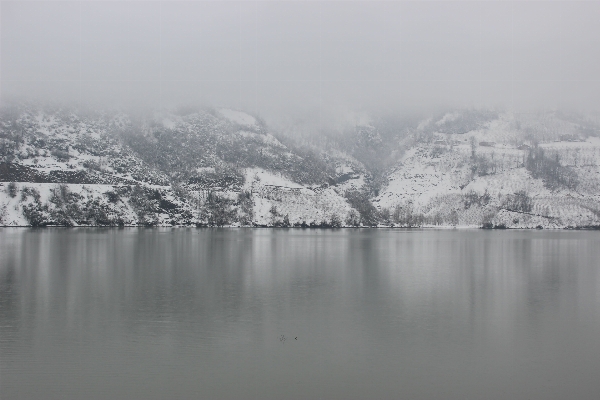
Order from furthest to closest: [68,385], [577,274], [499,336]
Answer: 1. [577,274]
2. [499,336]
3. [68,385]

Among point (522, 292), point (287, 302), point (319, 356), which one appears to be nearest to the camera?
point (319, 356)

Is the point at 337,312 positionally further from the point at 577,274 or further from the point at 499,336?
the point at 577,274

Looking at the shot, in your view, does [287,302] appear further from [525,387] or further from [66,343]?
[525,387]

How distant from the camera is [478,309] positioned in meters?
52.6

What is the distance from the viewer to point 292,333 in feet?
137

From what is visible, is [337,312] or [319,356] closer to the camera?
[319,356]

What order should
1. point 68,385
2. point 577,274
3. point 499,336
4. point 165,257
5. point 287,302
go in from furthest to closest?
point 165,257
point 577,274
point 287,302
point 499,336
point 68,385

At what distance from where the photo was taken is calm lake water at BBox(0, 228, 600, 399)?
1208 inches

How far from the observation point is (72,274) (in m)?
70.8

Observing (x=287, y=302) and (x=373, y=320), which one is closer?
(x=373, y=320)

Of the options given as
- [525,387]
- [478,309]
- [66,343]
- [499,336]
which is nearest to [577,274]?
[478,309]

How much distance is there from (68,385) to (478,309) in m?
38.5

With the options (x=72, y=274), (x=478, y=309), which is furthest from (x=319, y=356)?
(x=72, y=274)

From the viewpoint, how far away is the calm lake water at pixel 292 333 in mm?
30688
